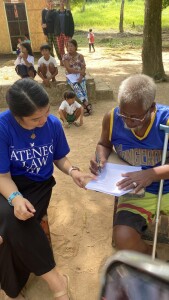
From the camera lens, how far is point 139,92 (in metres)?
1.80

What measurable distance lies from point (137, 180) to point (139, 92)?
561mm

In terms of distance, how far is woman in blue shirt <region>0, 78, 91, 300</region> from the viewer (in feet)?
5.85

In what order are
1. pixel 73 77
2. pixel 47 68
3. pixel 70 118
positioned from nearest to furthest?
pixel 70 118 → pixel 73 77 → pixel 47 68

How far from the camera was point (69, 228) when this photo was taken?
273cm

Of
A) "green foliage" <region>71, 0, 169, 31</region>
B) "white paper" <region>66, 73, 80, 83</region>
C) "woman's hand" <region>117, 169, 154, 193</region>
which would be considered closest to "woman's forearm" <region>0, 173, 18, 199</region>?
"woman's hand" <region>117, 169, 154, 193</region>

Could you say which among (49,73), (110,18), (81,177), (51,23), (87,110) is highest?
(110,18)

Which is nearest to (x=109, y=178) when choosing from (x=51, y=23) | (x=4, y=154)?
(x=4, y=154)

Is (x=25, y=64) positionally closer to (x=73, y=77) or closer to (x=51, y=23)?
(x=73, y=77)

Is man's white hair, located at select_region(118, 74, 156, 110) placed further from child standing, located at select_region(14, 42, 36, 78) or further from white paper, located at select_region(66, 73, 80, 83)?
child standing, located at select_region(14, 42, 36, 78)

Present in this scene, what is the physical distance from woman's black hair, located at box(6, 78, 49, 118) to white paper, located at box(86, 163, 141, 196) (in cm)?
62

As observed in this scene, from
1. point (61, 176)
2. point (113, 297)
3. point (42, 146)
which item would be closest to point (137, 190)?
point (42, 146)

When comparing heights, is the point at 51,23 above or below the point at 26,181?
above

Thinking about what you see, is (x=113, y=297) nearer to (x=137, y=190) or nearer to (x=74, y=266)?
(x=137, y=190)

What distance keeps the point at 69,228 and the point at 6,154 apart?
1132 millimetres
